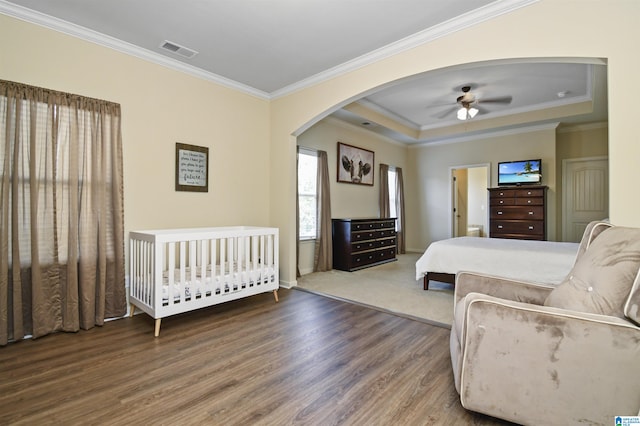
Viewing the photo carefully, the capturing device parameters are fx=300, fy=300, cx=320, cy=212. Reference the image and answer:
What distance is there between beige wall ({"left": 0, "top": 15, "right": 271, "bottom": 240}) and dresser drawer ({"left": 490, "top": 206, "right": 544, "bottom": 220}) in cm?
435

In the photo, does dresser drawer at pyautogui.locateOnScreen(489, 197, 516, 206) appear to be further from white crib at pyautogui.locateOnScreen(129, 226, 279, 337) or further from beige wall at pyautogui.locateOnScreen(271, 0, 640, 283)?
white crib at pyautogui.locateOnScreen(129, 226, 279, 337)

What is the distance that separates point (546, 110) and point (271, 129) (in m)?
4.67

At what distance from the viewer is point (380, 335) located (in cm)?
256

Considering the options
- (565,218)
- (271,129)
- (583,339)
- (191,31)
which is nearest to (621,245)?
(583,339)

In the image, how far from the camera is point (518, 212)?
5516 millimetres

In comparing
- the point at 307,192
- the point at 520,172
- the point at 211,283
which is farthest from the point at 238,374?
the point at 520,172

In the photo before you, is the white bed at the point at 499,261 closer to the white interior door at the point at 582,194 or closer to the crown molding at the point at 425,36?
the crown molding at the point at 425,36

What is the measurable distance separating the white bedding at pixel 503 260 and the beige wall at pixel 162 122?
2.45 m

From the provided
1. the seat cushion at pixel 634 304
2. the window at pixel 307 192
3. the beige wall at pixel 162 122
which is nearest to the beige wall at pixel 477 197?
the window at pixel 307 192

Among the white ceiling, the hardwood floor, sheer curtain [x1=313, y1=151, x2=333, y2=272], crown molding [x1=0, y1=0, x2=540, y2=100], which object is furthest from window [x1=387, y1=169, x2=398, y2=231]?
the hardwood floor

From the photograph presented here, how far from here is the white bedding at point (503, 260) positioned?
3082 mm

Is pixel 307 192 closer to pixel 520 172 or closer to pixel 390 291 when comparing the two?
pixel 390 291

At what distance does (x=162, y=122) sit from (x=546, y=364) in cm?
379

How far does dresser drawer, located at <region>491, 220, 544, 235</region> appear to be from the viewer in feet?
17.5
